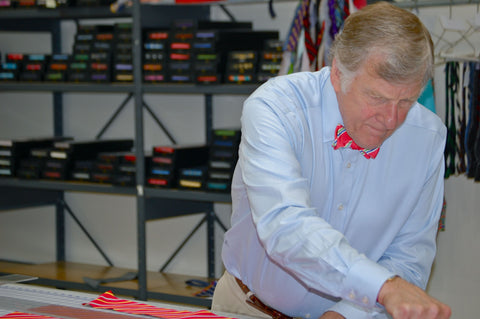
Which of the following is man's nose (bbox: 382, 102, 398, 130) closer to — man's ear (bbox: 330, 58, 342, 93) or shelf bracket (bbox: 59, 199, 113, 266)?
man's ear (bbox: 330, 58, 342, 93)

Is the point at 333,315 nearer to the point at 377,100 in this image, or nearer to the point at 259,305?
the point at 259,305

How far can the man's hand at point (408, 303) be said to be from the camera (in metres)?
1.10

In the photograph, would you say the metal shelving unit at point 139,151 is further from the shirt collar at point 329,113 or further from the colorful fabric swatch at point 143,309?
the colorful fabric swatch at point 143,309

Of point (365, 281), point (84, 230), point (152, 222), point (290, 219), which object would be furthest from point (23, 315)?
point (84, 230)

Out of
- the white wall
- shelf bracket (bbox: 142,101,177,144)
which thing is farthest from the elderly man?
shelf bracket (bbox: 142,101,177,144)

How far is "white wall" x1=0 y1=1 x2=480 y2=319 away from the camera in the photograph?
3340mm

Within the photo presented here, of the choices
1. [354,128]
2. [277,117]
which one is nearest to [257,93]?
[277,117]

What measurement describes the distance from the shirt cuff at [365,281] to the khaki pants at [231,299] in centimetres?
60

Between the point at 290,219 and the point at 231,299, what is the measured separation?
2.11 ft

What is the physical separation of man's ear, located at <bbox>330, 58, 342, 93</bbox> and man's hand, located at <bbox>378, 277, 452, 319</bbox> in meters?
0.47

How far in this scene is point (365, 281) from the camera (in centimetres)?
116

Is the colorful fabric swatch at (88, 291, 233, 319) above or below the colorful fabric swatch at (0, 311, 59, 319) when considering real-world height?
below

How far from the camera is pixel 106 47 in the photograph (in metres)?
3.59

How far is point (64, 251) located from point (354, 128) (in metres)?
3.30
